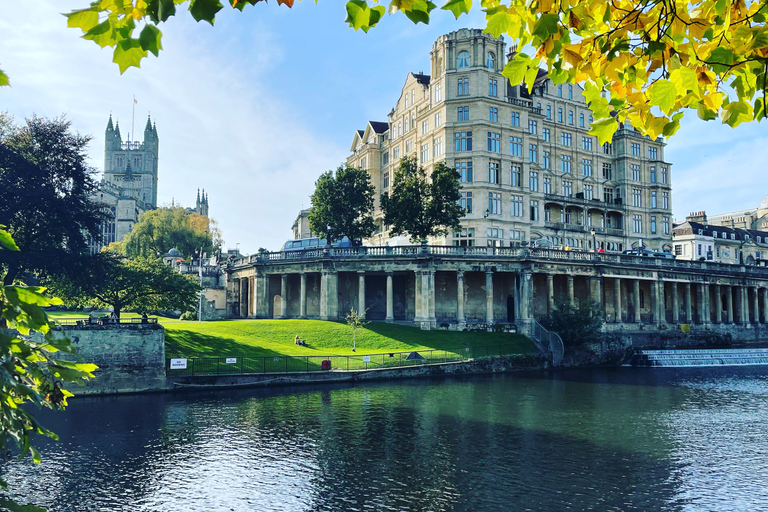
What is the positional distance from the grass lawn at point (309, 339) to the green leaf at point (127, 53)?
144 ft

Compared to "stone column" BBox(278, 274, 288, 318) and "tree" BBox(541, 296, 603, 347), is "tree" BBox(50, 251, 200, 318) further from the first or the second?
"tree" BBox(541, 296, 603, 347)

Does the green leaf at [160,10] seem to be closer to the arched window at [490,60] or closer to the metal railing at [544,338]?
the metal railing at [544,338]

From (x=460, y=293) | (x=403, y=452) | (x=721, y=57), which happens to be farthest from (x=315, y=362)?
(x=721, y=57)

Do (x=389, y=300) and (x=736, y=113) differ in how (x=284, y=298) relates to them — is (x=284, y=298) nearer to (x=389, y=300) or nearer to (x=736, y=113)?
(x=389, y=300)

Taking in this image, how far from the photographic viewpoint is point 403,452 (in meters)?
27.6

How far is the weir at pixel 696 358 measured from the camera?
2438 inches

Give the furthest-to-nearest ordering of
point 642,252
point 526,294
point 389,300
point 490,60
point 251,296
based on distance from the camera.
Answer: point 642,252, point 251,296, point 490,60, point 389,300, point 526,294

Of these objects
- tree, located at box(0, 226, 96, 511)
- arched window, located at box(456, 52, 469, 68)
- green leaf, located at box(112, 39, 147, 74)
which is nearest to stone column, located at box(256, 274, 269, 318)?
arched window, located at box(456, 52, 469, 68)

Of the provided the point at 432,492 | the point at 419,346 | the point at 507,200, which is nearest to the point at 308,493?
the point at 432,492

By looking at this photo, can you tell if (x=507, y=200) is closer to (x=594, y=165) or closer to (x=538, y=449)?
(x=594, y=165)

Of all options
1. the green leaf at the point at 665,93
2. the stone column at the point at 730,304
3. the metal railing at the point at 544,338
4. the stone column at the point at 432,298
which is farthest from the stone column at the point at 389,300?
the green leaf at the point at 665,93

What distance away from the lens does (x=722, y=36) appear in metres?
6.41

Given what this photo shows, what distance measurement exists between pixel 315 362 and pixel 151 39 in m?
43.7

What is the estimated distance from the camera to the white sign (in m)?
42.8
